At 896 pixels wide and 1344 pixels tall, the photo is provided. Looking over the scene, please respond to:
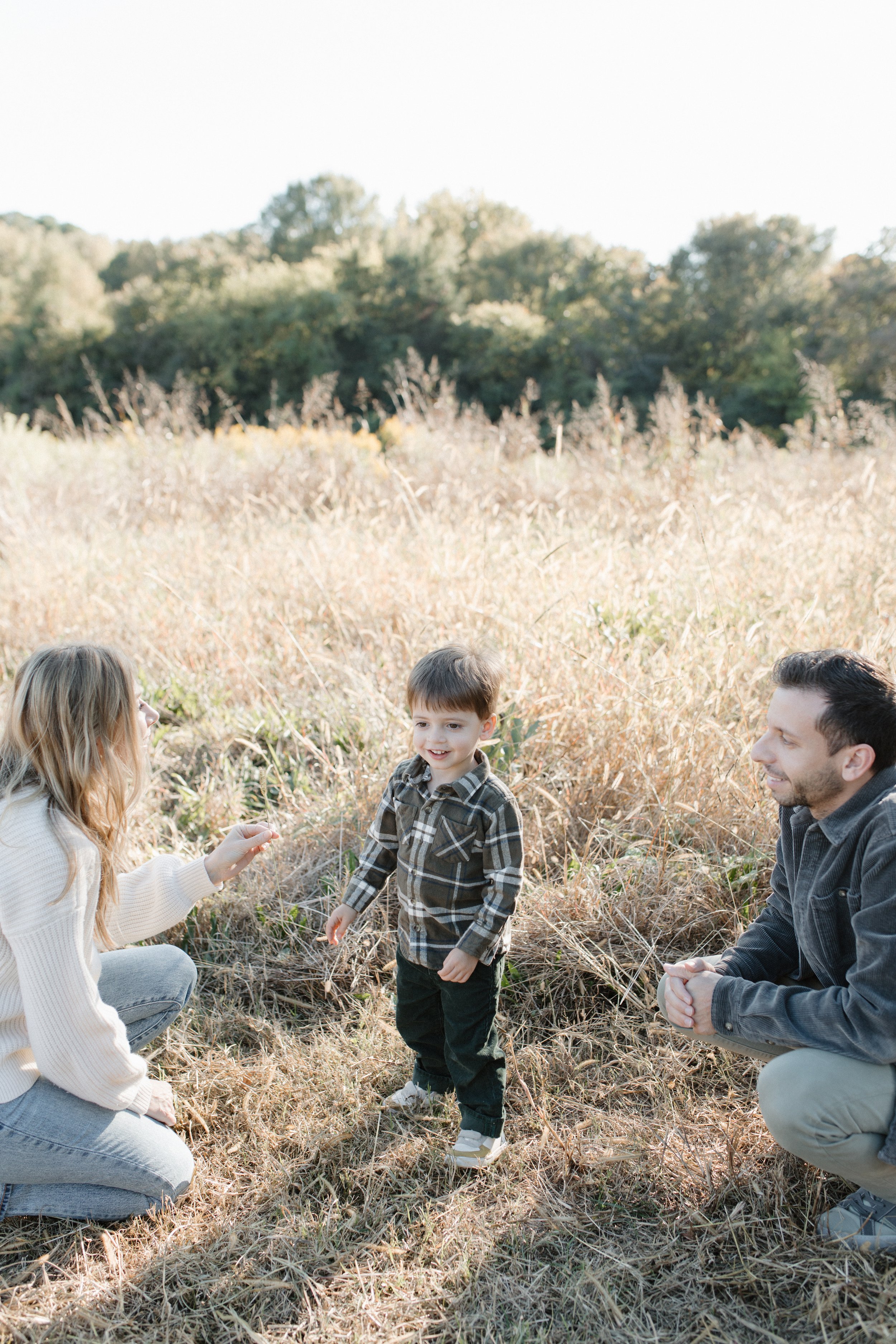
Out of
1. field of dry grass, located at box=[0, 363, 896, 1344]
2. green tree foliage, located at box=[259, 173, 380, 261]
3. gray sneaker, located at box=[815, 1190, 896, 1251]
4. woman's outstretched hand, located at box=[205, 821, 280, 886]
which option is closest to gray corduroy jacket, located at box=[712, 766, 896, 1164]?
gray sneaker, located at box=[815, 1190, 896, 1251]

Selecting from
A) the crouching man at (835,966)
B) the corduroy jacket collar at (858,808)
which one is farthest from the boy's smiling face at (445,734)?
the corduroy jacket collar at (858,808)

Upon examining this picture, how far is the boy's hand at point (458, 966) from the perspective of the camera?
6.16 ft

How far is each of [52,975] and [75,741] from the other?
0.48 metres

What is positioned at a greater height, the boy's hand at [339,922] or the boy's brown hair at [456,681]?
the boy's brown hair at [456,681]

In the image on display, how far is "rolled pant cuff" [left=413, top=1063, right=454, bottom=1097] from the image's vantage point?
2.23 meters

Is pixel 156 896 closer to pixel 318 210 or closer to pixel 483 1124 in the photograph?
pixel 483 1124

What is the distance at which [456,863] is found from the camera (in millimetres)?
1988

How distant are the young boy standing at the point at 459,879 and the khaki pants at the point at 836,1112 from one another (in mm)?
656

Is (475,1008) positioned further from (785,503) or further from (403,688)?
(785,503)

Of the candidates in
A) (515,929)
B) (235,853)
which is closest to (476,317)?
(515,929)

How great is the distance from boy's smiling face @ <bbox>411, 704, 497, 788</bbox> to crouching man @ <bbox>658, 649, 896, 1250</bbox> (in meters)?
0.62

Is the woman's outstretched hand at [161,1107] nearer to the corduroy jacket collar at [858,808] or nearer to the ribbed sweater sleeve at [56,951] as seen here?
the ribbed sweater sleeve at [56,951]

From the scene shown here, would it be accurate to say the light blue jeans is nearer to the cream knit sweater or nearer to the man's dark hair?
the cream knit sweater

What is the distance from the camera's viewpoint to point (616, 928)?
8.11ft
